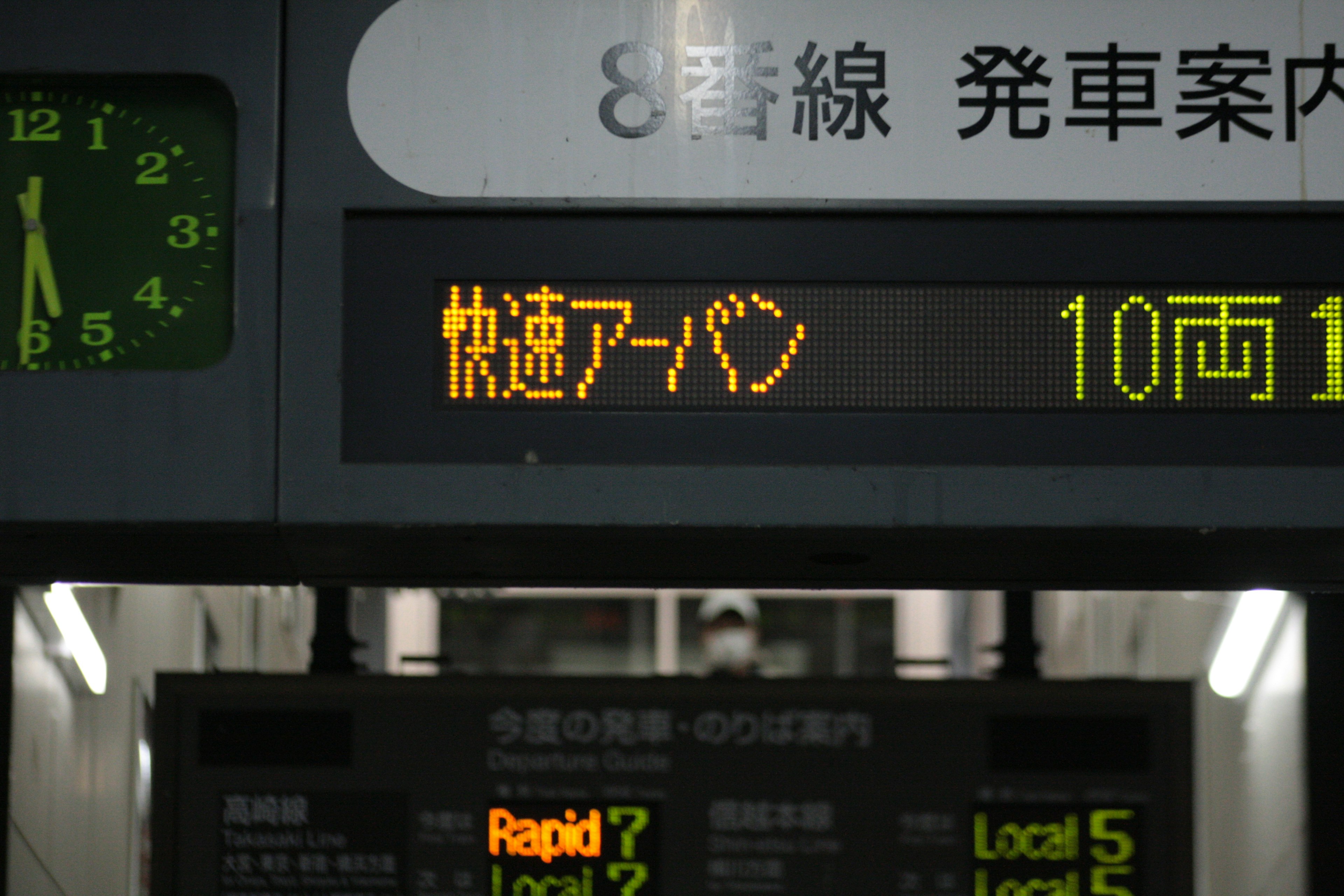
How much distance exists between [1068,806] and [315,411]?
1.92 meters

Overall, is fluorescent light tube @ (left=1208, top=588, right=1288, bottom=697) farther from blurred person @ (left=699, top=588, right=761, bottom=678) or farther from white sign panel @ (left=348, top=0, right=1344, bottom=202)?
white sign panel @ (left=348, top=0, right=1344, bottom=202)

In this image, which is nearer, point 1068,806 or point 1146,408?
point 1146,408

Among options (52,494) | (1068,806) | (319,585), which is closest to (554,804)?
(319,585)

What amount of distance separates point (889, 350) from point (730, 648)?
2.50 m

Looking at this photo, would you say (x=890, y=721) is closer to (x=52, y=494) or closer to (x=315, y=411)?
(x=315, y=411)

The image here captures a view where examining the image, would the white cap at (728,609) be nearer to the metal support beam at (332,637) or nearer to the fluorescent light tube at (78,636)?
the metal support beam at (332,637)

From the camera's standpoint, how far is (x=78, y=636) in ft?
16.0

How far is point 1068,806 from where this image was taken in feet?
12.7

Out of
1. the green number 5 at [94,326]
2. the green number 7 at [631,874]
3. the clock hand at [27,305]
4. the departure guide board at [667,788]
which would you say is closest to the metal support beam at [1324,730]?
the departure guide board at [667,788]

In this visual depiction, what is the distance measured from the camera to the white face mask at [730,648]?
17.3ft

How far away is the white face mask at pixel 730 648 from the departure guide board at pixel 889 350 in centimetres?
245

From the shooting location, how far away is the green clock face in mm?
2963

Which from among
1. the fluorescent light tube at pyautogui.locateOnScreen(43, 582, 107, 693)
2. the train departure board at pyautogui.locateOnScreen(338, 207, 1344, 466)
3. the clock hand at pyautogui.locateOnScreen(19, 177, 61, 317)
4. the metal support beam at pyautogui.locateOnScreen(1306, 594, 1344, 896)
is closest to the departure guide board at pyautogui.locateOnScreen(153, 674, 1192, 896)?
the metal support beam at pyautogui.locateOnScreen(1306, 594, 1344, 896)

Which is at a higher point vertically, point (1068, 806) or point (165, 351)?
point (165, 351)
